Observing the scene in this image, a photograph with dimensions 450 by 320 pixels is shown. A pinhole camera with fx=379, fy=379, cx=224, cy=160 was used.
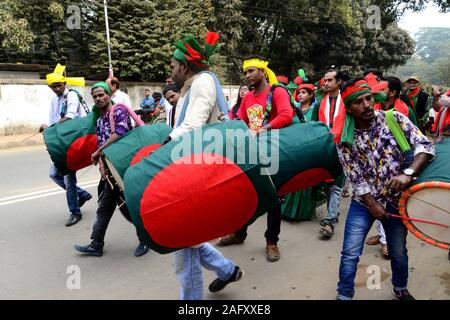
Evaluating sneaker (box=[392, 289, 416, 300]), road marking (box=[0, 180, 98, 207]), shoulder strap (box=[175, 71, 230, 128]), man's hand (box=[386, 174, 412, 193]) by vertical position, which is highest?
shoulder strap (box=[175, 71, 230, 128])

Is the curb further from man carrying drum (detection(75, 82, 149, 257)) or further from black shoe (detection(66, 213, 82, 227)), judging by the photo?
man carrying drum (detection(75, 82, 149, 257))

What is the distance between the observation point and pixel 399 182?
7.23 ft

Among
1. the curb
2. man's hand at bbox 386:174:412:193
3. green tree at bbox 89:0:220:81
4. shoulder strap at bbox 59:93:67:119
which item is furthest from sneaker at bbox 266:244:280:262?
green tree at bbox 89:0:220:81

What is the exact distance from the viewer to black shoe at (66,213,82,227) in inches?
175

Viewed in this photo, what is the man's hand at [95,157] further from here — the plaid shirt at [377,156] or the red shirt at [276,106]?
the plaid shirt at [377,156]

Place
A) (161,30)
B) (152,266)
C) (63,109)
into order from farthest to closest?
(161,30)
(63,109)
(152,266)

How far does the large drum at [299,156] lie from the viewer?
230cm

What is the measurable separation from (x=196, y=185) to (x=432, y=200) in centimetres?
132

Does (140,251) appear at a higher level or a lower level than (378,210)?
lower

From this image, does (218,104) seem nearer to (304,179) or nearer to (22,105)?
(304,179)

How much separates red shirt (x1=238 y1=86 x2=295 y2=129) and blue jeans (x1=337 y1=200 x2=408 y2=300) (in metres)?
0.85

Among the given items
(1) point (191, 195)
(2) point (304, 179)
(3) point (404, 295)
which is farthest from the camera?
(3) point (404, 295)

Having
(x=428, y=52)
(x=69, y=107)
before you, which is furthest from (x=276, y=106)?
(x=428, y=52)

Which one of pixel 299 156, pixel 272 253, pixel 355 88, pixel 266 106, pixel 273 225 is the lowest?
pixel 272 253
